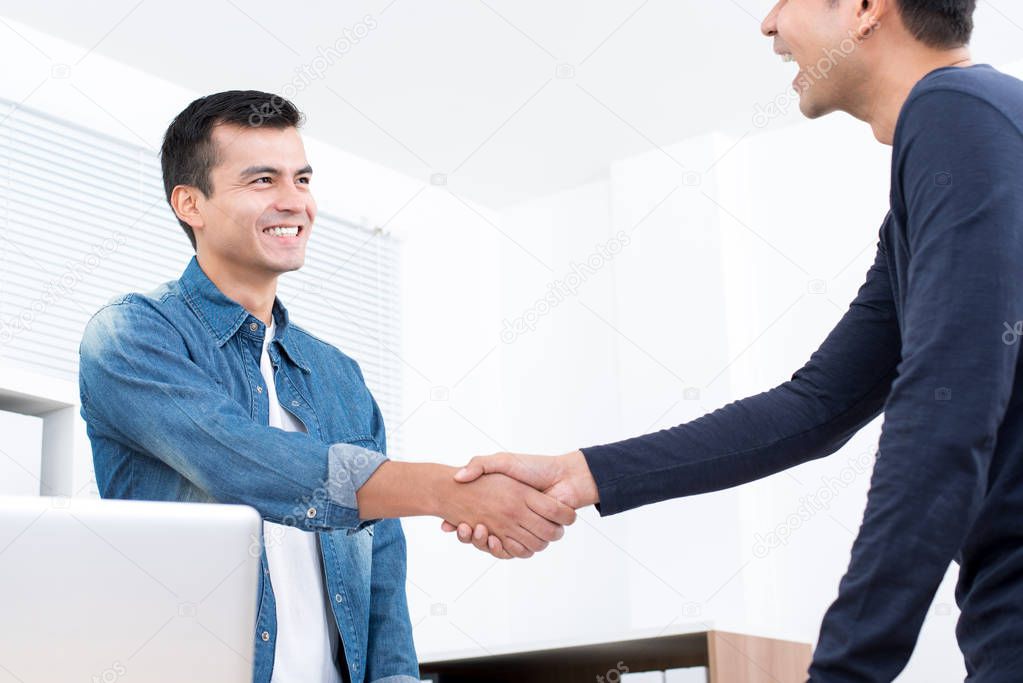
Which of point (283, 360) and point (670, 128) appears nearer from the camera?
point (283, 360)

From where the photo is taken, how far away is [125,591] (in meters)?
0.95

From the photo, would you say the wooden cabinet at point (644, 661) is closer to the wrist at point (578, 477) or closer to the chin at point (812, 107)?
the wrist at point (578, 477)

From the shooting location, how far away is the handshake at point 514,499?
184cm

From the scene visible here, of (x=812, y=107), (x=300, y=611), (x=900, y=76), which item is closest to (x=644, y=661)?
(x=300, y=611)

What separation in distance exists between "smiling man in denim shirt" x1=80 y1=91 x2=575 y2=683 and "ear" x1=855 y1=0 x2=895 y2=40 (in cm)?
83

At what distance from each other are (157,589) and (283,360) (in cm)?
97

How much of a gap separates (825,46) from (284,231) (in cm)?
103

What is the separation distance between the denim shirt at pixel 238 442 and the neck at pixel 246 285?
49mm

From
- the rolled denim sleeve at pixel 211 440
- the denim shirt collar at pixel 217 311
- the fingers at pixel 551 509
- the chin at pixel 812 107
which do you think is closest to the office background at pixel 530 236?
the fingers at pixel 551 509

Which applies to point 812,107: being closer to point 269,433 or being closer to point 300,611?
point 269,433

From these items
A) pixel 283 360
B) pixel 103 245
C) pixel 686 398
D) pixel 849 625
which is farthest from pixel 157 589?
pixel 686 398

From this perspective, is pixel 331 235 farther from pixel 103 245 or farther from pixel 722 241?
pixel 722 241

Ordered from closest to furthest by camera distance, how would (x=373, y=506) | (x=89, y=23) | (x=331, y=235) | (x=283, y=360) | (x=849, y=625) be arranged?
(x=849, y=625)
(x=373, y=506)
(x=283, y=360)
(x=89, y=23)
(x=331, y=235)

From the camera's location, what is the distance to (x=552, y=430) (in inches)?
184
